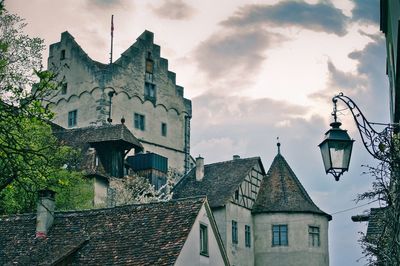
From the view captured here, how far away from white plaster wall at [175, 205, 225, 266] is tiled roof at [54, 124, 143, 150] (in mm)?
20524

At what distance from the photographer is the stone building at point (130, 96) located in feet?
194

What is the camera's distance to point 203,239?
29.0 metres

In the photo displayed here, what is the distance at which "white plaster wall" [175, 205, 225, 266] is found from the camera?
26.3 m

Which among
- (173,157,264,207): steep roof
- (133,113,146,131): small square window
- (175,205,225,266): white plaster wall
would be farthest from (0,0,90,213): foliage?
(133,113,146,131): small square window

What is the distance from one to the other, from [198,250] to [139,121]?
3339 centimetres

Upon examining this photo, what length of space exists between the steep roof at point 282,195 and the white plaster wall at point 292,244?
18.5 inches

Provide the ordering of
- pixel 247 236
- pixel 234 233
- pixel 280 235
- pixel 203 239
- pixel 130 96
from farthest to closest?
1. pixel 130 96
2. pixel 280 235
3. pixel 247 236
4. pixel 234 233
5. pixel 203 239

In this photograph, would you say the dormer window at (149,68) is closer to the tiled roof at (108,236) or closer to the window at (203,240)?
the tiled roof at (108,236)

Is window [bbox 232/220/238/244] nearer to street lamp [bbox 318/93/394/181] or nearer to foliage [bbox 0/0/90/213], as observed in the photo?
foliage [bbox 0/0/90/213]

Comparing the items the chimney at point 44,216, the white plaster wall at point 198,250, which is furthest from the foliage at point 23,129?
the white plaster wall at point 198,250

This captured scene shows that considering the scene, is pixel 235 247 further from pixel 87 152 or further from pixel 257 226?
pixel 87 152

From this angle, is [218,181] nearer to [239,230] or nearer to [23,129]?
[239,230]

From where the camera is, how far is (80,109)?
196 feet

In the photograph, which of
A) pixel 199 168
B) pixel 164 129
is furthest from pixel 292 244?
pixel 164 129
